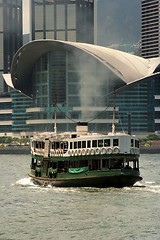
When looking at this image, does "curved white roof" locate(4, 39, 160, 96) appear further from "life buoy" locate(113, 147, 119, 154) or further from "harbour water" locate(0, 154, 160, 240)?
"life buoy" locate(113, 147, 119, 154)

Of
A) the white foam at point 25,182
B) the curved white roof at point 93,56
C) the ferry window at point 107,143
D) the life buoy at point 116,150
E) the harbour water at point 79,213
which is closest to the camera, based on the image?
the harbour water at point 79,213

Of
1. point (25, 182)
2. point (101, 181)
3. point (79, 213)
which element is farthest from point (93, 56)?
point (79, 213)

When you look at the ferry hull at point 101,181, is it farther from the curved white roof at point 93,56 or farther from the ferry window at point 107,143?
the curved white roof at point 93,56

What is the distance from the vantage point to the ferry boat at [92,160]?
47.8 m

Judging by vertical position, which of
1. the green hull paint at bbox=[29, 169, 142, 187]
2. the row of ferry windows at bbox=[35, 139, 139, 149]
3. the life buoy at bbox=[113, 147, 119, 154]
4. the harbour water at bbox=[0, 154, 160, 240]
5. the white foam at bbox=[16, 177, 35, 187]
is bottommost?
the white foam at bbox=[16, 177, 35, 187]

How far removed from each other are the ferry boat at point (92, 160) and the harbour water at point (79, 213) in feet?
2.51

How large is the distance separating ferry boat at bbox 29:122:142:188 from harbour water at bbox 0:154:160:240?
2.51ft

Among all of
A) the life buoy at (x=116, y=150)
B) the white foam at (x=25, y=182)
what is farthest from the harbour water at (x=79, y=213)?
the life buoy at (x=116, y=150)

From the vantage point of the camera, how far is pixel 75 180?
48.7 metres

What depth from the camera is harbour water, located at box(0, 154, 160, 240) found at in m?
31.5

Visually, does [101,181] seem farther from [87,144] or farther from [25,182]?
[25,182]

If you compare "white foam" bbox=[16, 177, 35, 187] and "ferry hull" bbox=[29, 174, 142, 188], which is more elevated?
"ferry hull" bbox=[29, 174, 142, 188]

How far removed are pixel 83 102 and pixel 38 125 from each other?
15476mm

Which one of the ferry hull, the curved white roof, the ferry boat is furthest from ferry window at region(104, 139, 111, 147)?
the curved white roof
